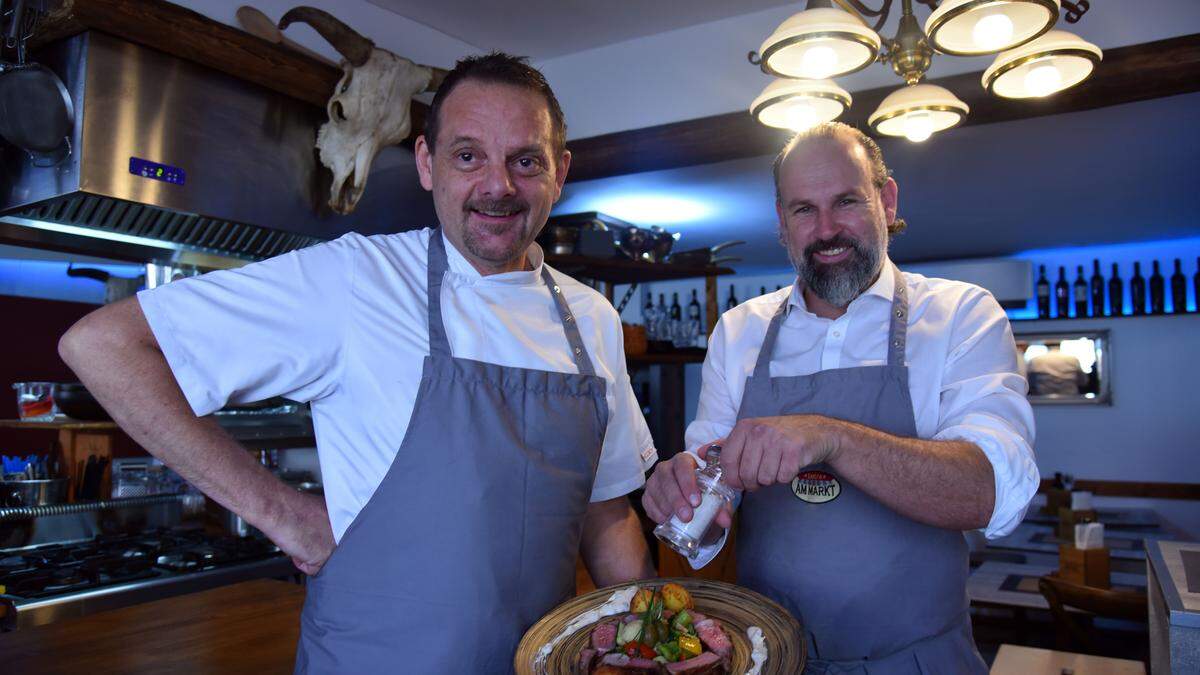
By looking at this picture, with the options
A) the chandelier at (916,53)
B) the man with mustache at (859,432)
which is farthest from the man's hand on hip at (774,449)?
the chandelier at (916,53)

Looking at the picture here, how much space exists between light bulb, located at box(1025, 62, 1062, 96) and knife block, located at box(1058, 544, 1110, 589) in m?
2.29

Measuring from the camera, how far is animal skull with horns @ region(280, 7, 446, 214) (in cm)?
304

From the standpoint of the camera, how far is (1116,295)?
7289 millimetres

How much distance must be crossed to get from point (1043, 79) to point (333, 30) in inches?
87.2

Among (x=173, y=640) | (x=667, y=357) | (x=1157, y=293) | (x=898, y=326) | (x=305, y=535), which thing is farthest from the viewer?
(x=1157, y=293)

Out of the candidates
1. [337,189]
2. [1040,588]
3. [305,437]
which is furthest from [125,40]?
[1040,588]

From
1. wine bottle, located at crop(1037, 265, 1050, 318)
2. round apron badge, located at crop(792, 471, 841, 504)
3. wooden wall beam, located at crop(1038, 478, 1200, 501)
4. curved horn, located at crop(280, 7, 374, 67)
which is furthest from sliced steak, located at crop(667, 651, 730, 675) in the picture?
wine bottle, located at crop(1037, 265, 1050, 318)

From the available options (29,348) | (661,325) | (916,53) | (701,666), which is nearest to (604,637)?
(701,666)

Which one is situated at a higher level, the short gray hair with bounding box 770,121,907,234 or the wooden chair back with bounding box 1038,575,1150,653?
the short gray hair with bounding box 770,121,907,234

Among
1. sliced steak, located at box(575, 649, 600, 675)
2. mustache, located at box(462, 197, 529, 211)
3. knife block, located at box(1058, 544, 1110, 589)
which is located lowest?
knife block, located at box(1058, 544, 1110, 589)

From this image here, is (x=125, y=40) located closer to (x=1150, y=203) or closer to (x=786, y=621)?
(x=786, y=621)

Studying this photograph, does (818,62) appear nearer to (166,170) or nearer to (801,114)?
(801,114)

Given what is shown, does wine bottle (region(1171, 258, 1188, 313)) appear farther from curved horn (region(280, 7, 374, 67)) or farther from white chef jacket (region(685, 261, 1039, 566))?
curved horn (region(280, 7, 374, 67))

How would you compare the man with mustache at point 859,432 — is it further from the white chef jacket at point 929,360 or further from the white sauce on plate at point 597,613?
the white sauce on plate at point 597,613
